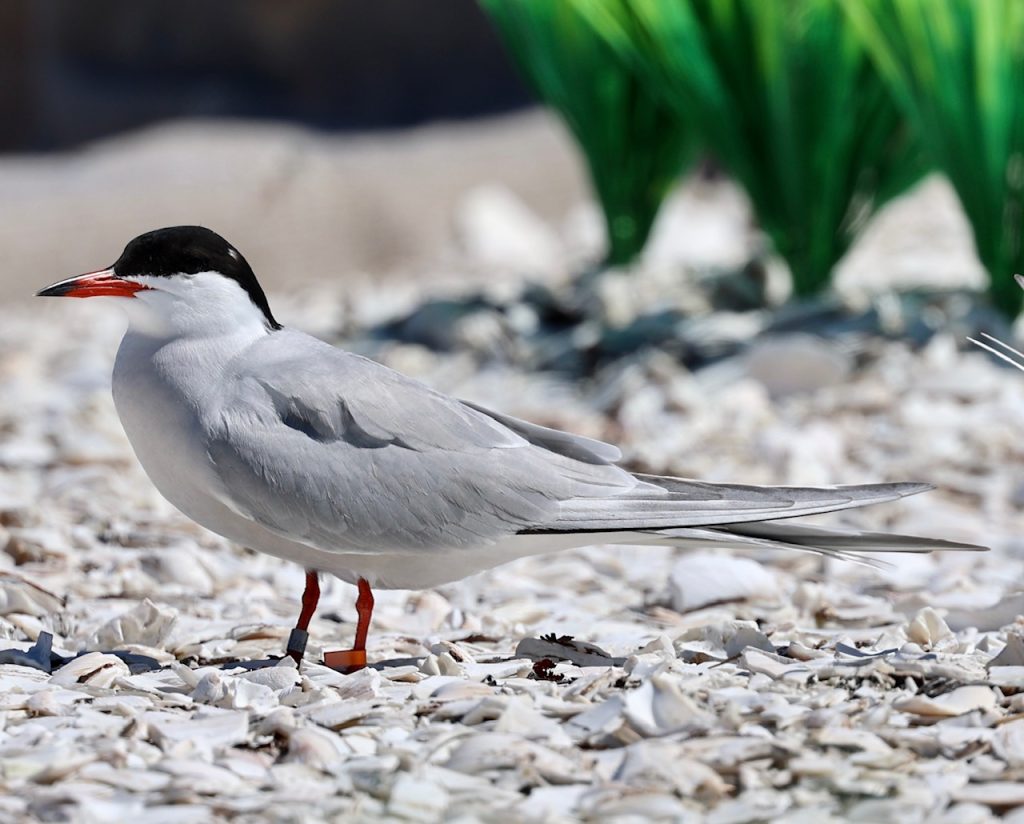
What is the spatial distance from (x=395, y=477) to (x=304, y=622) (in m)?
0.24

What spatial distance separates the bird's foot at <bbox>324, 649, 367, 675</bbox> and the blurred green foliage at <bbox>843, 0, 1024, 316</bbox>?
2.85 m

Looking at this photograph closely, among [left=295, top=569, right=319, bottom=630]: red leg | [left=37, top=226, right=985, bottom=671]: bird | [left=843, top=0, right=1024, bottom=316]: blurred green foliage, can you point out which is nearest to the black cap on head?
[left=37, top=226, right=985, bottom=671]: bird

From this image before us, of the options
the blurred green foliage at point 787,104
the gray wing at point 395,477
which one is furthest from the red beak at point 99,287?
the blurred green foliage at point 787,104

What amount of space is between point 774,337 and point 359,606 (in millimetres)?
2699

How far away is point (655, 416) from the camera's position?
3975 mm

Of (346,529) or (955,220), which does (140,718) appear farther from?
(955,220)

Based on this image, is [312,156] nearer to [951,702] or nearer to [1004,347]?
[1004,347]

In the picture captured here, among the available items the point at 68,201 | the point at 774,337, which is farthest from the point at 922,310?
the point at 68,201

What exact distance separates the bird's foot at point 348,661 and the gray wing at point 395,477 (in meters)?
0.14

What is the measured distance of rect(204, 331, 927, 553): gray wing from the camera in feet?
6.36

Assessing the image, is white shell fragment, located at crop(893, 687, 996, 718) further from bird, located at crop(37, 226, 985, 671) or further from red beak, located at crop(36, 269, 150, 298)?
red beak, located at crop(36, 269, 150, 298)

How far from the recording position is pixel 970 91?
4.27 meters

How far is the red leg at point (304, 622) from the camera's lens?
2.03m

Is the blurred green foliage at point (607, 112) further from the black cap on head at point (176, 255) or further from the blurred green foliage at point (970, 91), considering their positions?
the black cap on head at point (176, 255)
